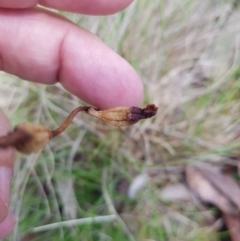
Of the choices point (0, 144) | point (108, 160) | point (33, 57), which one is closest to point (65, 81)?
point (33, 57)

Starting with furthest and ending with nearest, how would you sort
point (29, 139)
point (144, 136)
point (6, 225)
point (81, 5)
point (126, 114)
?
point (144, 136) → point (6, 225) → point (81, 5) → point (126, 114) → point (29, 139)

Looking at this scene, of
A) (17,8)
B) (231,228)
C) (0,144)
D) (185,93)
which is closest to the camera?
(0,144)

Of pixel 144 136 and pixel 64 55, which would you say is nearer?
pixel 64 55

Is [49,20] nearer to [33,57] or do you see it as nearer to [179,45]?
[33,57]

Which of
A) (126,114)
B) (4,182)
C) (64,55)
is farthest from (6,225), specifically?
(126,114)

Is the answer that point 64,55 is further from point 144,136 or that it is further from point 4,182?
point 144,136

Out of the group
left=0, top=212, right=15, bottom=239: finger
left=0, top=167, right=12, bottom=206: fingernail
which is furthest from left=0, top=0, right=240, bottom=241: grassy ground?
left=0, top=167, right=12, bottom=206: fingernail

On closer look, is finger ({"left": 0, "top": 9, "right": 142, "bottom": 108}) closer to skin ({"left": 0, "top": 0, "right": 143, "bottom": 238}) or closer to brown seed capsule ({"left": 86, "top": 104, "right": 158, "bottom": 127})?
skin ({"left": 0, "top": 0, "right": 143, "bottom": 238})
